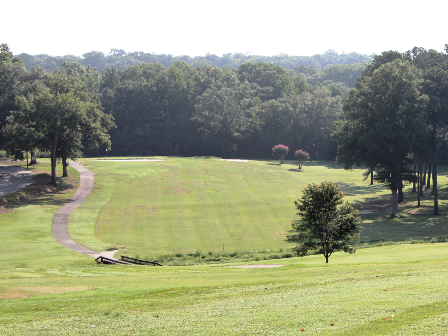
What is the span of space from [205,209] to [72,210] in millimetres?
14029

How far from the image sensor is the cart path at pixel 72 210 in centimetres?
3020

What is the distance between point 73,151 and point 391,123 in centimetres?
3948

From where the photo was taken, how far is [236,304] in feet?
39.7

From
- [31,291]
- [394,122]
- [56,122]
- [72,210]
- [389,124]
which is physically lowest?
[72,210]

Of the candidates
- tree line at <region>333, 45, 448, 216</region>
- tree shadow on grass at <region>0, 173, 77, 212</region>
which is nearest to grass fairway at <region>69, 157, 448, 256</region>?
tree shadow on grass at <region>0, 173, 77, 212</region>

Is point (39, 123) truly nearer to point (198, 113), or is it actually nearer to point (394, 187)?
point (394, 187)

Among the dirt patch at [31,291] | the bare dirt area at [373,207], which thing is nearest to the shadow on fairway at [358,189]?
the bare dirt area at [373,207]

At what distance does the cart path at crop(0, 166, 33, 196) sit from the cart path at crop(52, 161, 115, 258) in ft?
20.9

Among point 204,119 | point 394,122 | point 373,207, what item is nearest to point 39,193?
point 373,207

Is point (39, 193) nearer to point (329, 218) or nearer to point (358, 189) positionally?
point (329, 218)

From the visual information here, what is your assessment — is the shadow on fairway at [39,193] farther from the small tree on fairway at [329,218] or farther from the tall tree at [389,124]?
the tall tree at [389,124]

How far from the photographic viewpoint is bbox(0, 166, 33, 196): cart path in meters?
47.9

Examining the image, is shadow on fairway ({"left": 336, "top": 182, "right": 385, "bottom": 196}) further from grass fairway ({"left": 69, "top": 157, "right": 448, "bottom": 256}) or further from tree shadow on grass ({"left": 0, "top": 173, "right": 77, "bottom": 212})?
tree shadow on grass ({"left": 0, "top": 173, "right": 77, "bottom": 212})

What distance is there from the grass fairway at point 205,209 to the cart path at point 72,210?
100cm
